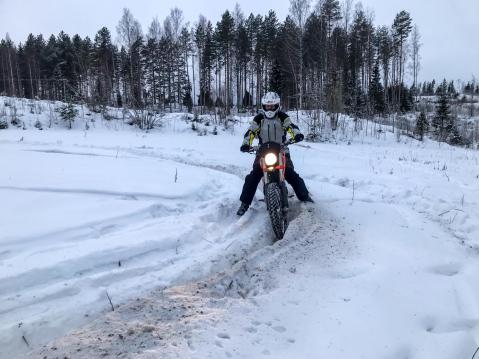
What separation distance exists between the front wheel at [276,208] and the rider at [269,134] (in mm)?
639

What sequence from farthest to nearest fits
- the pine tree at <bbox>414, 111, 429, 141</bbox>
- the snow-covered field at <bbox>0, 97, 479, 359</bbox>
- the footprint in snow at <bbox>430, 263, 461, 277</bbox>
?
the pine tree at <bbox>414, 111, 429, 141</bbox>
the footprint in snow at <bbox>430, 263, 461, 277</bbox>
the snow-covered field at <bbox>0, 97, 479, 359</bbox>

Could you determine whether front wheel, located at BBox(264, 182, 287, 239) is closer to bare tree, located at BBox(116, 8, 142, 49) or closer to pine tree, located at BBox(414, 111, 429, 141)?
pine tree, located at BBox(414, 111, 429, 141)

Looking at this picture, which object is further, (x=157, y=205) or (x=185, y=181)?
(x=185, y=181)

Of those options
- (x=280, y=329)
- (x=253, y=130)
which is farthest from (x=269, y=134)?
(x=280, y=329)

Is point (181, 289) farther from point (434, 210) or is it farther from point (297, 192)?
point (434, 210)

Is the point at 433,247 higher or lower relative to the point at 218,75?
lower

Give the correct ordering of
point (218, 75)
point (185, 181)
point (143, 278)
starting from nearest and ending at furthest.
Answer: point (143, 278) → point (185, 181) → point (218, 75)

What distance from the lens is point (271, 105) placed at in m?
5.51

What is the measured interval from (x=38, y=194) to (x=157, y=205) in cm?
151

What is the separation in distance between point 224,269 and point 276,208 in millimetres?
1186

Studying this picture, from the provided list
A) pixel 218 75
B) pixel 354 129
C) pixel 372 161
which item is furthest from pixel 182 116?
pixel 218 75

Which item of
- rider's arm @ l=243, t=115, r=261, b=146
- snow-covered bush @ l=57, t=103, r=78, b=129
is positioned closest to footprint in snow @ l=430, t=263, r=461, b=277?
rider's arm @ l=243, t=115, r=261, b=146

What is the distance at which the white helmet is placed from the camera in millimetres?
5484

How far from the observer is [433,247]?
405cm
